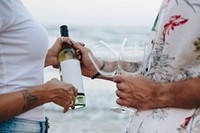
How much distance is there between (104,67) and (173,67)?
0.29 metres

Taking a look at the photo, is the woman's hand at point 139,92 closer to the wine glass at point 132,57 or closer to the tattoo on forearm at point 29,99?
the wine glass at point 132,57

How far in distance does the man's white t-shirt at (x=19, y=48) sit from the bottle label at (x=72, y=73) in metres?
0.10

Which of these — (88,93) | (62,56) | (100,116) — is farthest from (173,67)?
(88,93)

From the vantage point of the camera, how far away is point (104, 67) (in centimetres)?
168

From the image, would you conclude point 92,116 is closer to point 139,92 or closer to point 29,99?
point 29,99

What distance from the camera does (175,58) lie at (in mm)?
1448

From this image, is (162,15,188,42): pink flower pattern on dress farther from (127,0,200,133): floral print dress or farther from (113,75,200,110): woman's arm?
(113,75,200,110): woman's arm

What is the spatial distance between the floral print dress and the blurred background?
11.7 feet

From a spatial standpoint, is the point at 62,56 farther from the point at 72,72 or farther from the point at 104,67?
the point at 104,67

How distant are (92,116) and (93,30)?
434 centimetres

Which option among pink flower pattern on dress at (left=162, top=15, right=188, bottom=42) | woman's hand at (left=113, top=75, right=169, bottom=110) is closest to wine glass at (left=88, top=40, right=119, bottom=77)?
woman's hand at (left=113, top=75, right=169, bottom=110)

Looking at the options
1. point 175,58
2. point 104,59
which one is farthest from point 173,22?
point 104,59

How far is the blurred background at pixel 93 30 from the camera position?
5.48m

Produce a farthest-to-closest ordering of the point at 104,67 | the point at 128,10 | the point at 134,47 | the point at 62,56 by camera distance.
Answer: the point at 128,10 → the point at 62,56 → the point at 104,67 → the point at 134,47
